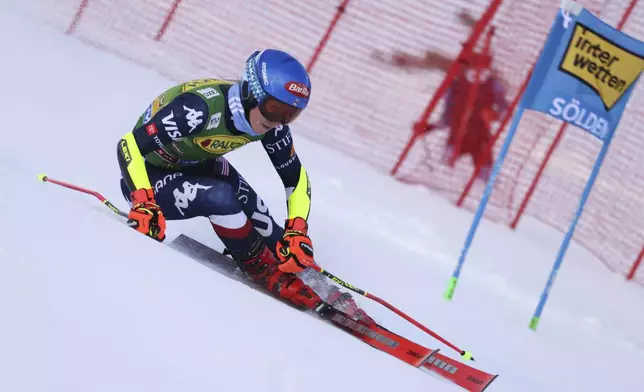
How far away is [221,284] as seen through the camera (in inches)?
115

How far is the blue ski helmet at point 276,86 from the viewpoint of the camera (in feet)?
10.5

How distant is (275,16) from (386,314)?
358 centimetres

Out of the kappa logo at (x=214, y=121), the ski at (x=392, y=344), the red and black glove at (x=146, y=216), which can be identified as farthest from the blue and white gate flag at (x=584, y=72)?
the red and black glove at (x=146, y=216)

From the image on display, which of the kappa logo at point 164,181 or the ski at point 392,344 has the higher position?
the kappa logo at point 164,181

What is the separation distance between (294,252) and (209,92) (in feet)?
2.92

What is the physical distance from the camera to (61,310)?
7.66 ft

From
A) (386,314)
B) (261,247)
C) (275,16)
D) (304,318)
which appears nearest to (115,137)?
(275,16)

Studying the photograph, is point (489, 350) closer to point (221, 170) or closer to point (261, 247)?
point (261, 247)

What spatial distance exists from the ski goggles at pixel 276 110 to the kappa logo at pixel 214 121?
0.83 ft

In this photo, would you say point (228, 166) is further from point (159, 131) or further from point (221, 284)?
point (221, 284)

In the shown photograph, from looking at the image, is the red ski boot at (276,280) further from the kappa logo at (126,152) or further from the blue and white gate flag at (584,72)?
the blue and white gate flag at (584,72)

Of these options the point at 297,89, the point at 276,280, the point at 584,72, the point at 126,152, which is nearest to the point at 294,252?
the point at 276,280

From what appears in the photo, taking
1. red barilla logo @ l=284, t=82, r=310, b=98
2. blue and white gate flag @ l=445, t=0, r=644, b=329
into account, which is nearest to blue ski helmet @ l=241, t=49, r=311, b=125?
red barilla logo @ l=284, t=82, r=310, b=98

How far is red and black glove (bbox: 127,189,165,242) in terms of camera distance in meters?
3.27
